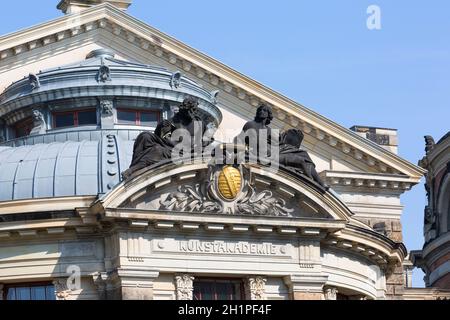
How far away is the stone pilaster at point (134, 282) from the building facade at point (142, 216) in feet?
0.13

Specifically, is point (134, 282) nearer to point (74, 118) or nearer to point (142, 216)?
point (142, 216)

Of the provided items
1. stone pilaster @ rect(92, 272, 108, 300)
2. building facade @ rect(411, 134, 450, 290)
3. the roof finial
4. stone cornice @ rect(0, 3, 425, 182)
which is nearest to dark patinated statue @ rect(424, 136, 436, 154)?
building facade @ rect(411, 134, 450, 290)

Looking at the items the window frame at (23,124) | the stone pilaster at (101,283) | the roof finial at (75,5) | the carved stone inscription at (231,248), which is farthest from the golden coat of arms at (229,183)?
the roof finial at (75,5)

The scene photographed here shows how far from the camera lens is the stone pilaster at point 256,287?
58.8m

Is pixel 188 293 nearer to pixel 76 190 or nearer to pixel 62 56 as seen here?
pixel 76 190

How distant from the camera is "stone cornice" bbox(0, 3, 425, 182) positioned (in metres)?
76.1

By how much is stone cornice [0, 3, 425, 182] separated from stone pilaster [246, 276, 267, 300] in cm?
1798

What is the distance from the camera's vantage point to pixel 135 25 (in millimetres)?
77062

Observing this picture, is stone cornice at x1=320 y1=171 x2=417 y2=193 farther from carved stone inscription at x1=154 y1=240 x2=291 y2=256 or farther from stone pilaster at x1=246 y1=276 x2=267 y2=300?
stone pilaster at x1=246 y1=276 x2=267 y2=300

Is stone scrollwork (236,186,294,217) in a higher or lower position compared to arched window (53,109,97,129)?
lower

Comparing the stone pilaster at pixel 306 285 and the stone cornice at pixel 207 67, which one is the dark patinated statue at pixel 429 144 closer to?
the stone cornice at pixel 207 67

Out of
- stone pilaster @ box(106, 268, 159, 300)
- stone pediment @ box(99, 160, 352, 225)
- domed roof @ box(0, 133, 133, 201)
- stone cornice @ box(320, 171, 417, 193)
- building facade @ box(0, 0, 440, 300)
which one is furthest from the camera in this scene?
stone cornice @ box(320, 171, 417, 193)

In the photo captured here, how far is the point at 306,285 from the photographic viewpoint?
2347 inches

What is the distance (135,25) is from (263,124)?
1806cm
